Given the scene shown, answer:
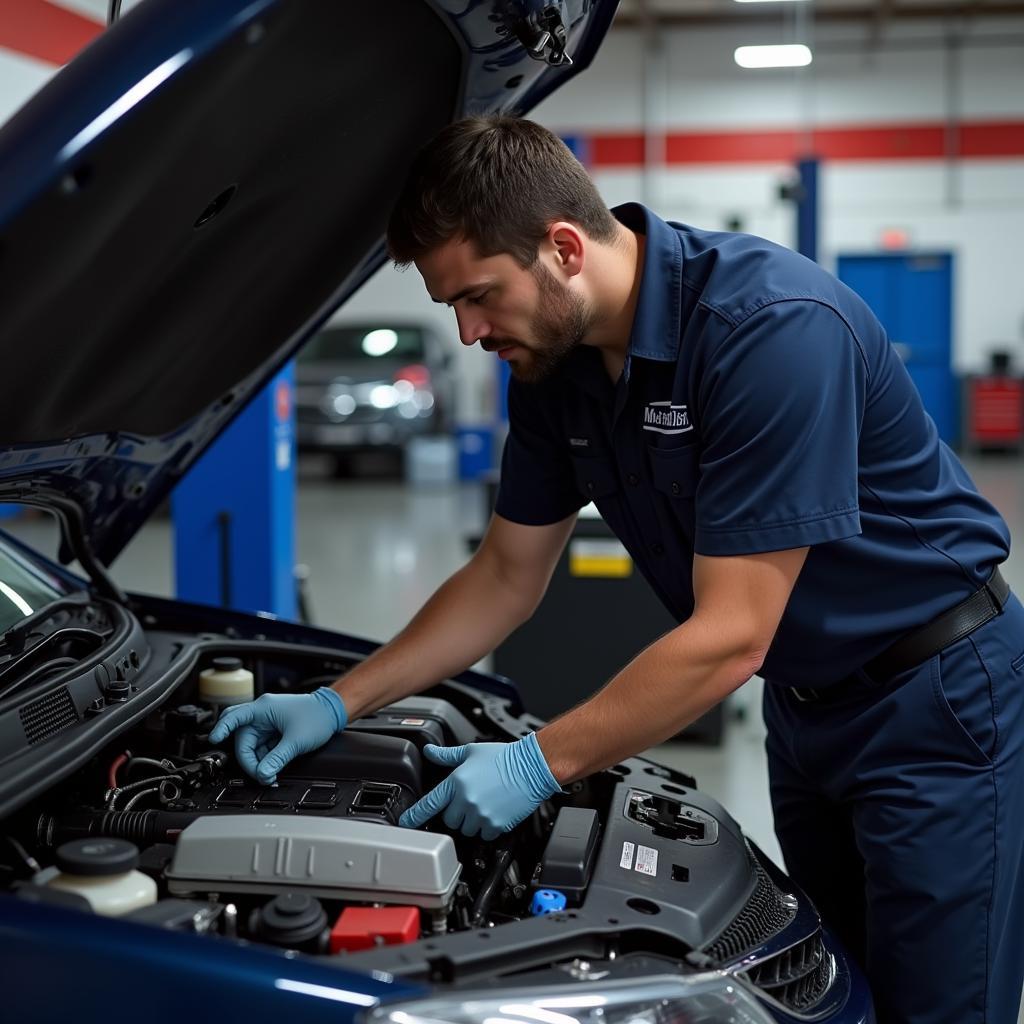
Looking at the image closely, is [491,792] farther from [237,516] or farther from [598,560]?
[237,516]

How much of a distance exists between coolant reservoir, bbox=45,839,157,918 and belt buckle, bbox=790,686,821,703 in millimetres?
850

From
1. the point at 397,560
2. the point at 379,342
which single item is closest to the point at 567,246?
the point at 397,560

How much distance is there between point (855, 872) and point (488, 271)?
3.27 ft

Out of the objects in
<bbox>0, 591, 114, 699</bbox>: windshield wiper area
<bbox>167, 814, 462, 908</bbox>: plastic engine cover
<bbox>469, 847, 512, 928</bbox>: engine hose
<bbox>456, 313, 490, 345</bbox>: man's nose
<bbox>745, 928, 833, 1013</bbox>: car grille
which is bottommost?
<bbox>745, 928, 833, 1013</bbox>: car grille

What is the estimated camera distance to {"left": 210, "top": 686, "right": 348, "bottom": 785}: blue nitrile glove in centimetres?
156

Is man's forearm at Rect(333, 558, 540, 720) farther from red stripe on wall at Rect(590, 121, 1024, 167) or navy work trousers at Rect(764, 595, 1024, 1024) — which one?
red stripe on wall at Rect(590, 121, 1024, 167)

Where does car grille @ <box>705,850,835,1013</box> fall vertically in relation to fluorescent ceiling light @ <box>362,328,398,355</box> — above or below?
below

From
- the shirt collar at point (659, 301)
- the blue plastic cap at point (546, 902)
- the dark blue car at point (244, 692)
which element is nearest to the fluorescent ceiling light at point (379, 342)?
the dark blue car at point (244, 692)

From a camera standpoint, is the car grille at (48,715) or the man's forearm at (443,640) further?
the man's forearm at (443,640)

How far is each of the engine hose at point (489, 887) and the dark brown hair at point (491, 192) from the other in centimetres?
69

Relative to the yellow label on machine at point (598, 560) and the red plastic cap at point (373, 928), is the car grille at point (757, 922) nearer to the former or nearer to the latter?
the red plastic cap at point (373, 928)

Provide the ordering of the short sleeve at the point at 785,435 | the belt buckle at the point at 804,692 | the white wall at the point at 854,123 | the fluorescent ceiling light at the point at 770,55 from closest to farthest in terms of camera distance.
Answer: the short sleeve at the point at 785,435, the belt buckle at the point at 804,692, the fluorescent ceiling light at the point at 770,55, the white wall at the point at 854,123

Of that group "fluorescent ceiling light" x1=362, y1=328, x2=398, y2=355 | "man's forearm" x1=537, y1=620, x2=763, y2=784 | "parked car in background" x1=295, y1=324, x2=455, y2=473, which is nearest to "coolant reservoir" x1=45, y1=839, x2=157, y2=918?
"man's forearm" x1=537, y1=620, x2=763, y2=784

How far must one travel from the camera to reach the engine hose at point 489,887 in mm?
1286
